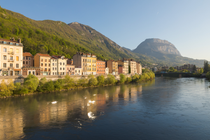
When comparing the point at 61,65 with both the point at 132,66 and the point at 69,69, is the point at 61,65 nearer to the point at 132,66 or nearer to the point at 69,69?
the point at 69,69

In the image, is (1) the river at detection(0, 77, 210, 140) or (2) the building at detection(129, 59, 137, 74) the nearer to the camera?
(1) the river at detection(0, 77, 210, 140)

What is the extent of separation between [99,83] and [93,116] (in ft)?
163

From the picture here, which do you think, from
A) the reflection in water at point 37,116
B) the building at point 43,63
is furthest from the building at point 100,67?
the reflection in water at point 37,116

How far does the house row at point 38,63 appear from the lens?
60.0m

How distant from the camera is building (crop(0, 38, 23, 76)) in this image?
59.0m

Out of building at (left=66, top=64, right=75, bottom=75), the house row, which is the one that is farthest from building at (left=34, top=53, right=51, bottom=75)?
building at (left=66, top=64, right=75, bottom=75)

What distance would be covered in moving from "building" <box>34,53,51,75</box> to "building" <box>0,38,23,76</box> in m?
11.1

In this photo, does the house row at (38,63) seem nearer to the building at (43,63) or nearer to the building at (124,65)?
the building at (43,63)

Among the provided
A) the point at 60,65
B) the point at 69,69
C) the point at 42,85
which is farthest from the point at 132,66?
the point at 42,85

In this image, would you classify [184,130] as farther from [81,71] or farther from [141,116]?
[81,71]

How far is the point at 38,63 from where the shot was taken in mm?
74562

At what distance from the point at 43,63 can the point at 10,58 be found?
16.5 metres

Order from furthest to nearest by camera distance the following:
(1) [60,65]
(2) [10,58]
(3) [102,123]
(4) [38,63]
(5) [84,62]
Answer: (5) [84,62] < (1) [60,65] < (4) [38,63] < (2) [10,58] < (3) [102,123]

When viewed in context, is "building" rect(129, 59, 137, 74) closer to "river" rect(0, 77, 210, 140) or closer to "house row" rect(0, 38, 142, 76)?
"house row" rect(0, 38, 142, 76)
